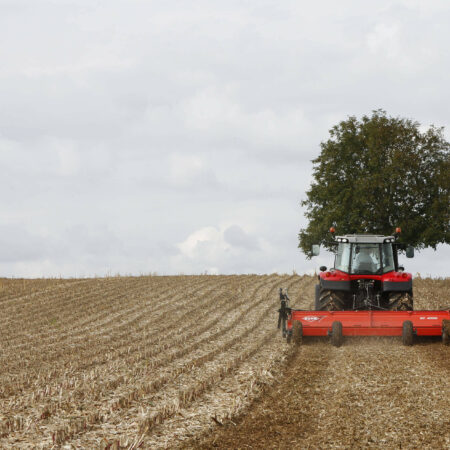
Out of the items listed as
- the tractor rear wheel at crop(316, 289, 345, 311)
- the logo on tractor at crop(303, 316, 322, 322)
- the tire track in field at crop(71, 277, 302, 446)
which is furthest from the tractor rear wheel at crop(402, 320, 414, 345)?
the tire track in field at crop(71, 277, 302, 446)

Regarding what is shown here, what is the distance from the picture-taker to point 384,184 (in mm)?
31109

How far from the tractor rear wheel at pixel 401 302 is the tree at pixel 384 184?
53.6 ft

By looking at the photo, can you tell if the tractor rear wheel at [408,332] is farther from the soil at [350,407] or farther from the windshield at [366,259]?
the windshield at [366,259]

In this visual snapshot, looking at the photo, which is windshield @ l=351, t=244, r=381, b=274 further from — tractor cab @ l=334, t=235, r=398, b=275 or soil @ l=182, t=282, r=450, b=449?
soil @ l=182, t=282, r=450, b=449

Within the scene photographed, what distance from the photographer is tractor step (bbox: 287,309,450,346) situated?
13.6 m

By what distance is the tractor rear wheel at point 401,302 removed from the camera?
1512 cm

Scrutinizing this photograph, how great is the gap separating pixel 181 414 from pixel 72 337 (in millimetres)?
8679

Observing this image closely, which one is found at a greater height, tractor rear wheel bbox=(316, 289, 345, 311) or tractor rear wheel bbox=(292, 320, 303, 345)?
tractor rear wheel bbox=(316, 289, 345, 311)

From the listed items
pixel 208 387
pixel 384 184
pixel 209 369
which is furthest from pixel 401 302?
pixel 384 184

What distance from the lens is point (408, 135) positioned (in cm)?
3266

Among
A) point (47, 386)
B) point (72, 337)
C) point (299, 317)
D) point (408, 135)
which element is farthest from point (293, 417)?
point (408, 135)

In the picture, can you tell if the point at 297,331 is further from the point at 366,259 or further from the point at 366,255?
the point at 366,255

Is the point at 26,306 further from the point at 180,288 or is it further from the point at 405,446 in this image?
the point at 405,446

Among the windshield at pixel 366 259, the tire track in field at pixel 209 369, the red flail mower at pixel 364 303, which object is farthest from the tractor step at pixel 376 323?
the windshield at pixel 366 259
